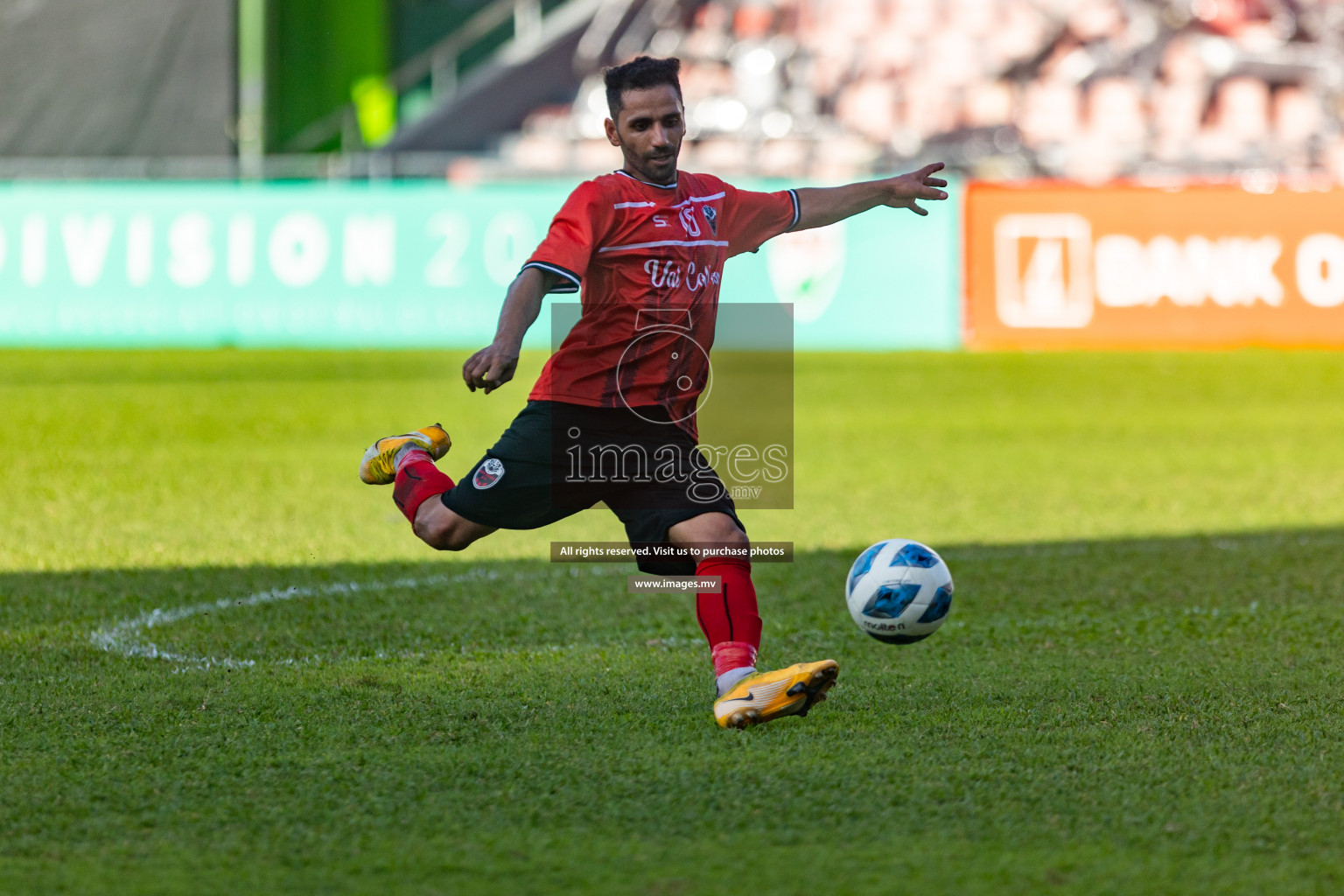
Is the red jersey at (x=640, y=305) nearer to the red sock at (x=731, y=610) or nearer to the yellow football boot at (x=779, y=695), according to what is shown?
the red sock at (x=731, y=610)

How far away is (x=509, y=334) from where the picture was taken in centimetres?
388

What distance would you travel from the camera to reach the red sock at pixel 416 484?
185 inches

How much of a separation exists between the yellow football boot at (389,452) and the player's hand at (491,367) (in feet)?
4.14

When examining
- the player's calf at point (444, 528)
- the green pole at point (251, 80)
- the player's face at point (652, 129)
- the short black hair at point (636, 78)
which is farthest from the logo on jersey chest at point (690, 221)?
the green pole at point (251, 80)

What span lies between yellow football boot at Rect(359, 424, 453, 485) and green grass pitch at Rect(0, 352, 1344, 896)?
1.64 ft

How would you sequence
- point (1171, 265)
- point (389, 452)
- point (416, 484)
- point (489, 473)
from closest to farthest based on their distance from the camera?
point (489, 473)
point (416, 484)
point (389, 452)
point (1171, 265)

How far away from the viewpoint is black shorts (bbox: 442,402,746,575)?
421 centimetres

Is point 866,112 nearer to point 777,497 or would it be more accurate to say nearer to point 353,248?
point 353,248

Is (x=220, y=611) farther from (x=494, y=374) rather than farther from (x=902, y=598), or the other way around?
(x=902, y=598)

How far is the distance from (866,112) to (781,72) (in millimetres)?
1317

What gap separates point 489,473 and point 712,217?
0.92 m

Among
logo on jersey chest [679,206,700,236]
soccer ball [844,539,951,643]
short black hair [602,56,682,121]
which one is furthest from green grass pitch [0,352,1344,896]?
short black hair [602,56,682,121]

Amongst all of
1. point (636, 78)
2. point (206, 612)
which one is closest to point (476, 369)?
Answer: point (636, 78)

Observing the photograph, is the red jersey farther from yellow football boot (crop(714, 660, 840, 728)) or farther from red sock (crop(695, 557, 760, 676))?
yellow football boot (crop(714, 660, 840, 728))
